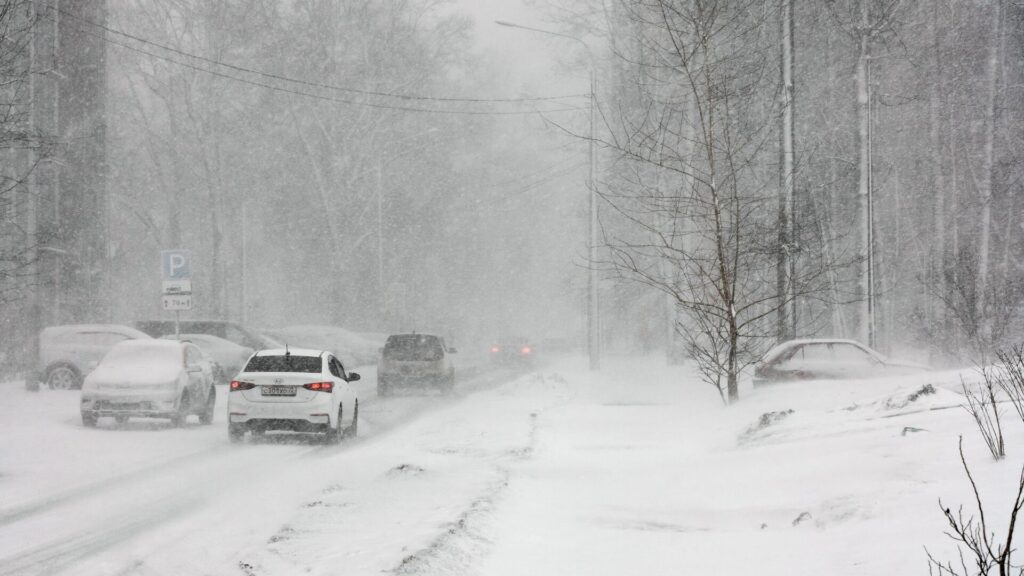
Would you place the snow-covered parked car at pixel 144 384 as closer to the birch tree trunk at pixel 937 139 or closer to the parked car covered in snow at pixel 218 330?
the parked car covered in snow at pixel 218 330

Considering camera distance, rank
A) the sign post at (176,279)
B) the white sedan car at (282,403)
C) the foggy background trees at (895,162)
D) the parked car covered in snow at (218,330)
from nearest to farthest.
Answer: the white sedan car at (282,403), the sign post at (176,279), the foggy background trees at (895,162), the parked car covered in snow at (218,330)

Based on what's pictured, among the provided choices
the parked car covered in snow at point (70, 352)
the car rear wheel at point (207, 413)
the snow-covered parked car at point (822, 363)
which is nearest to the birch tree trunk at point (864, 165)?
the snow-covered parked car at point (822, 363)

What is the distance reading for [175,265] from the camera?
22.9m

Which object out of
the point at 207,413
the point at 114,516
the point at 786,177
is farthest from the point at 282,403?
the point at 786,177

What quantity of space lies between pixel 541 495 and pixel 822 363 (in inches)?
460

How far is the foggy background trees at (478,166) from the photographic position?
19234 millimetres

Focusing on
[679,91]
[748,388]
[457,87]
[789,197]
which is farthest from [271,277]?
[789,197]

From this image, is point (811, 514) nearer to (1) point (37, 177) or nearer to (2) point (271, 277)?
(1) point (37, 177)

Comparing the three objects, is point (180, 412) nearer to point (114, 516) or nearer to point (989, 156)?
point (114, 516)

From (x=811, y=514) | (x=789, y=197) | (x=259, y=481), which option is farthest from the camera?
(x=789, y=197)

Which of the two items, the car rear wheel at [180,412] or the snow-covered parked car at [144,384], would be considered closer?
the snow-covered parked car at [144,384]

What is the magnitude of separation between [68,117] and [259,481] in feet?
90.3

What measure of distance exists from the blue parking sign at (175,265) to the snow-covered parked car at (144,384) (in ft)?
13.6

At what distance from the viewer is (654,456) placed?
12422 millimetres
